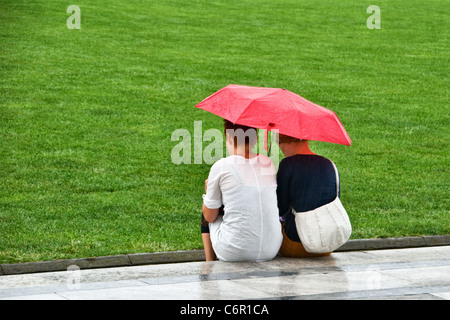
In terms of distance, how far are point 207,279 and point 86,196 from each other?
14.0 ft

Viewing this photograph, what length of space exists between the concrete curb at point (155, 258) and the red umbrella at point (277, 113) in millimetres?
1803

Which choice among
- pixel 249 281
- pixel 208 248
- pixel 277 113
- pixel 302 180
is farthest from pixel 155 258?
pixel 277 113

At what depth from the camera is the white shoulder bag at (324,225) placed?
6.92 metres

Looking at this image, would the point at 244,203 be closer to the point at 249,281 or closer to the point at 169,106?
the point at 249,281

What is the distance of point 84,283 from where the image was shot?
6535 millimetres

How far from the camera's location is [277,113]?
683cm

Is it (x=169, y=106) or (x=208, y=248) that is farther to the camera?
(x=169, y=106)

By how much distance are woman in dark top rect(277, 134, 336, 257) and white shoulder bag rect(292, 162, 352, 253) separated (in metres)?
0.06

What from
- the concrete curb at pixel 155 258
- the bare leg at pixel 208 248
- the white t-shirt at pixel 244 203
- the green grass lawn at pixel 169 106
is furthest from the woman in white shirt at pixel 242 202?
the green grass lawn at pixel 169 106

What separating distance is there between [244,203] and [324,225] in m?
0.76

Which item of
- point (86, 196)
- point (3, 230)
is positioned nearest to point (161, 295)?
point (3, 230)

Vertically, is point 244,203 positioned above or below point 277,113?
below

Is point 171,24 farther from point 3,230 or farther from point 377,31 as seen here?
point 3,230

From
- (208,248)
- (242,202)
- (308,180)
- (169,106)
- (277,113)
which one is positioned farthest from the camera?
(169,106)
